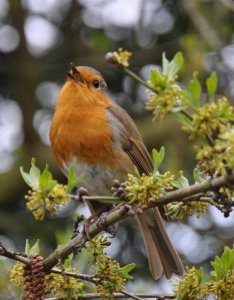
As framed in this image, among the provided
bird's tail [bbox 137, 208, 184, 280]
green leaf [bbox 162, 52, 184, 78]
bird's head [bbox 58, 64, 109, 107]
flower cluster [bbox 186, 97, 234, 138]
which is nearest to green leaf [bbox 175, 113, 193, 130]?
flower cluster [bbox 186, 97, 234, 138]

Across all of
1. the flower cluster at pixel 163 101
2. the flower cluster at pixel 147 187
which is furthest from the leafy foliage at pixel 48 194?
the flower cluster at pixel 163 101

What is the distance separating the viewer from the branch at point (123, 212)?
87.7 inches

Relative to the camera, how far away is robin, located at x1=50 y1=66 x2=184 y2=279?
4.25 meters

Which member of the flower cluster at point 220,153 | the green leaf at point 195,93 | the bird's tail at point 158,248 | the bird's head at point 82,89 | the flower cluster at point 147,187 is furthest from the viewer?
the bird's head at point 82,89

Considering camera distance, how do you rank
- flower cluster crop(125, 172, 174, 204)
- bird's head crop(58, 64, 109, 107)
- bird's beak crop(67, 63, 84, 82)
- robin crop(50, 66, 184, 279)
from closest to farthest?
1. flower cluster crop(125, 172, 174, 204)
2. robin crop(50, 66, 184, 279)
3. bird's head crop(58, 64, 109, 107)
4. bird's beak crop(67, 63, 84, 82)

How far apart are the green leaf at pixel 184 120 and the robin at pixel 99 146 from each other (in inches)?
74.1

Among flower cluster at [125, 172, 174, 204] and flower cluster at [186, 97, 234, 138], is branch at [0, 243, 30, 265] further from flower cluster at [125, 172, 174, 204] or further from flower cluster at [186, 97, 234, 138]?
flower cluster at [186, 97, 234, 138]

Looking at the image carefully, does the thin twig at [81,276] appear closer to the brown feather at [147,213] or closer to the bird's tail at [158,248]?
the bird's tail at [158,248]

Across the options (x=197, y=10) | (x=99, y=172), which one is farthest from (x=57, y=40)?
(x=99, y=172)

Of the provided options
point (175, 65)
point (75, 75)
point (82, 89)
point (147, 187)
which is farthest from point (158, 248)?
point (175, 65)

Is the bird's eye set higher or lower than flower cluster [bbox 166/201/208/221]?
higher

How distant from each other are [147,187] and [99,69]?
4715 millimetres

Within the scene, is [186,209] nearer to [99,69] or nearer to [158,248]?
[158,248]

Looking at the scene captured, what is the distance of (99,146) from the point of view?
4.31 meters
